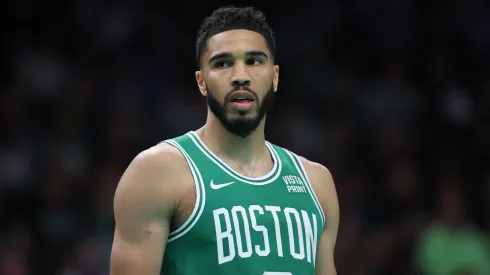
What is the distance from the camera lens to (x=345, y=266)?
333 inches

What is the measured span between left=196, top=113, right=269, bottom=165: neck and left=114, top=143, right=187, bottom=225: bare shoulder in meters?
0.31

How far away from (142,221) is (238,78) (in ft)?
2.43

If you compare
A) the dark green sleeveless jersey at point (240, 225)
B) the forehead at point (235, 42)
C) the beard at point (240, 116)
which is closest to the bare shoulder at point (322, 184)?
the dark green sleeveless jersey at point (240, 225)

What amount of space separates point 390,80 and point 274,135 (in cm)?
138

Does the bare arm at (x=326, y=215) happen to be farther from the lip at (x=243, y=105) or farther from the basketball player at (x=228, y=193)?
the lip at (x=243, y=105)

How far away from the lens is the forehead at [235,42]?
4.49 meters

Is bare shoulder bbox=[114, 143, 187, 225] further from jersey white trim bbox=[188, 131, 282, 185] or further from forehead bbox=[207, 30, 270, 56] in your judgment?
forehead bbox=[207, 30, 270, 56]

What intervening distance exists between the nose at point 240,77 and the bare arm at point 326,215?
67 cm

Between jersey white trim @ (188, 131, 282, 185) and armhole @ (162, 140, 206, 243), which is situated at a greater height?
jersey white trim @ (188, 131, 282, 185)

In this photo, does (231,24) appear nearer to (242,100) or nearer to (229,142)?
(242,100)

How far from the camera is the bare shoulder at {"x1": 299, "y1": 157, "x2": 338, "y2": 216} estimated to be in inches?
191

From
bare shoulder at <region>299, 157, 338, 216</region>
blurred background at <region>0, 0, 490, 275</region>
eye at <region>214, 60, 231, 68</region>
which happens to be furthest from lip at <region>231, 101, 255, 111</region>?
blurred background at <region>0, 0, 490, 275</region>

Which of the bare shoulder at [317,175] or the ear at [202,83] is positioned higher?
the ear at [202,83]

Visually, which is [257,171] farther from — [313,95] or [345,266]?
[313,95]
